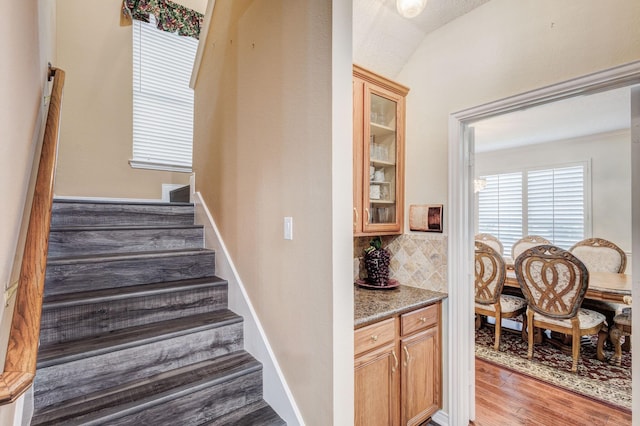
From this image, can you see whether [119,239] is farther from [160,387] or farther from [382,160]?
[382,160]

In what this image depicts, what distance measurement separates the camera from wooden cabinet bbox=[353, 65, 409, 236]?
6.68 ft

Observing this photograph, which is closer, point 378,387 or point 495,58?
point 378,387

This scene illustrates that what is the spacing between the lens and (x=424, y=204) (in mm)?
2229

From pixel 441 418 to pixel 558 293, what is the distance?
177 centimetres

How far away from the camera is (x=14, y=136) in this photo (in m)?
0.90

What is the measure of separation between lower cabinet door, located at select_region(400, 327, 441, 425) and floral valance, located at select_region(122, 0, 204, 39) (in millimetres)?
3852

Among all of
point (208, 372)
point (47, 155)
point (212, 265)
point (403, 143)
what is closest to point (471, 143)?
point (403, 143)

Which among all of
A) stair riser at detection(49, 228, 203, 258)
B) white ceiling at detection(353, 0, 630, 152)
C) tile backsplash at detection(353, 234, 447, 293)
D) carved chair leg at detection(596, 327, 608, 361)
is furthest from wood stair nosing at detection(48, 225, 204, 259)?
carved chair leg at detection(596, 327, 608, 361)

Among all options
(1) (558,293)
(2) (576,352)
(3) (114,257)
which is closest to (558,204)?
(1) (558,293)

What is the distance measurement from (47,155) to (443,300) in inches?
87.5

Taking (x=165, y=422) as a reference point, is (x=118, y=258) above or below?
above

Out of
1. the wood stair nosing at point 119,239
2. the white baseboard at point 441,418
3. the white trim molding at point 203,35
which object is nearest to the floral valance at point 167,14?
the white trim molding at point 203,35

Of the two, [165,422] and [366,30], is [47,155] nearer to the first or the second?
[165,422]

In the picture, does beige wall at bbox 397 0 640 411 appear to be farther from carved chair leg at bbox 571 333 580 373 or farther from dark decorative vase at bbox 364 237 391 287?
carved chair leg at bbox 571 333 580 373
